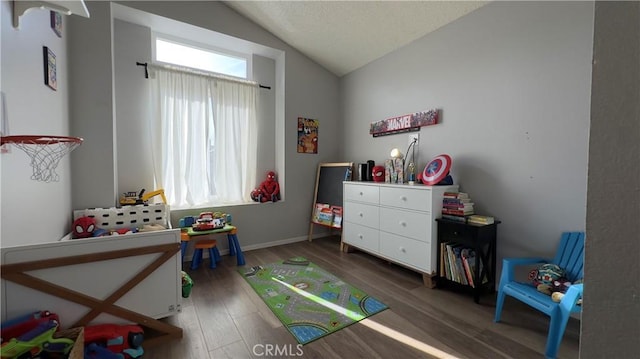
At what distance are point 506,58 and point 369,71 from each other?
5.53ft

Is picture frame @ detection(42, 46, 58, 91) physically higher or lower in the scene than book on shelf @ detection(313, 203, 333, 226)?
higher

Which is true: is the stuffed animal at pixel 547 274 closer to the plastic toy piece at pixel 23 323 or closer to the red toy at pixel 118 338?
the red toy at pixel 118 338

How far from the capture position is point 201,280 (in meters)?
2.45

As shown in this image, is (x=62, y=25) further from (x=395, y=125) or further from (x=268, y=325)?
(x=395, y=125)

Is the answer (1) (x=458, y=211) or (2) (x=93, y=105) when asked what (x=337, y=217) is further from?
(2) (x=93, y=105)

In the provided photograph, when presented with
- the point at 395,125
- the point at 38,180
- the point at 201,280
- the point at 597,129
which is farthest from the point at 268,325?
the point at 395,125

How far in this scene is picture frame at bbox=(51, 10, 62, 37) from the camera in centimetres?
183

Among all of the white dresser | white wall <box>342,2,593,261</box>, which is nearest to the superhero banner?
white wall <box>342,2,593,261</box>

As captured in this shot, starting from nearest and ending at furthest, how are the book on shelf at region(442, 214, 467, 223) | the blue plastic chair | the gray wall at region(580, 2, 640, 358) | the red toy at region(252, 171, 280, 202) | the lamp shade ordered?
1. the gray wall at region(580, 2, 640, 358)
2. the blue plastic chair
3. the book on shelf at region(442, 214, 467, 223)
4. the lamp shade
5. the red toy at region(252, 171, 280, 202)

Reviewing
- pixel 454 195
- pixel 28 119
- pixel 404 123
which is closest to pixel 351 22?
pixel 404 123

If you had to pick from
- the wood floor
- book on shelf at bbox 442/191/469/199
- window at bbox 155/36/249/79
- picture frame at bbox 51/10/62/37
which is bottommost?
the wood floor

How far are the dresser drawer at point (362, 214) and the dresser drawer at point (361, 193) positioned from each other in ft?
0.21

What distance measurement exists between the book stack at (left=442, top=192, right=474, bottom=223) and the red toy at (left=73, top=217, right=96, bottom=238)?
10.0 feet

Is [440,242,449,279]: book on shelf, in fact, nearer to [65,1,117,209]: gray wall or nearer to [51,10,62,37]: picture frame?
[65,1,117,209]: gray wall
